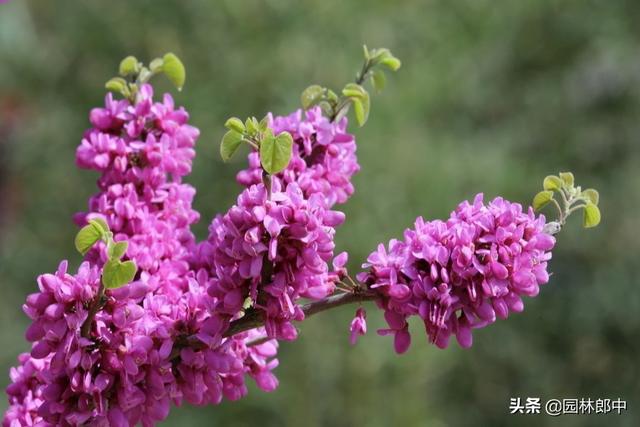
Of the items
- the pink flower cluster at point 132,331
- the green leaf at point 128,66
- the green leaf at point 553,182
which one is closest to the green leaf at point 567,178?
the green leaf at point 553,182

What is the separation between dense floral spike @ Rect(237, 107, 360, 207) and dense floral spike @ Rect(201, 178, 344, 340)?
10 centimetres

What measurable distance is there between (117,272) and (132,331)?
72mm

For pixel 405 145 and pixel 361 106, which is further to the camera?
pixel 405 145

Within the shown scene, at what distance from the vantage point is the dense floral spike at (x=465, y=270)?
72cm

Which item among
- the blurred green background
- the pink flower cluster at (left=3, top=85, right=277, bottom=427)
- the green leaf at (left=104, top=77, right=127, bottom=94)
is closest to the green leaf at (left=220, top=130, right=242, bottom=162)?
the pink flower cluster at (left=3, top=85, right=277, bottom=427)

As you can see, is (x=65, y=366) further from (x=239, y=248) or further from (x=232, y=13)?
(x=232, y=13)

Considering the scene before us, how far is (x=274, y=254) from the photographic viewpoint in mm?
691

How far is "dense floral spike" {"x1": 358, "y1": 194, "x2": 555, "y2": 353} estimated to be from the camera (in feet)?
2.36

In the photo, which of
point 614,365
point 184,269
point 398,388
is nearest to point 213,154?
point 398,388

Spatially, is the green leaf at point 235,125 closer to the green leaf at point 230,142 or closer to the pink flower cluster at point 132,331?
the green leaf at point 230,142

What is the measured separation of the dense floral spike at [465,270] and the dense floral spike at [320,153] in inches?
4.8

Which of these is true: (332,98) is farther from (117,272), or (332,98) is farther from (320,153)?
(117,272)

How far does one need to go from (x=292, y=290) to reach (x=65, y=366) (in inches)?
7.4

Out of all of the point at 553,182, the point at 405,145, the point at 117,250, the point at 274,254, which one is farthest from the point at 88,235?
the point at 405,145
